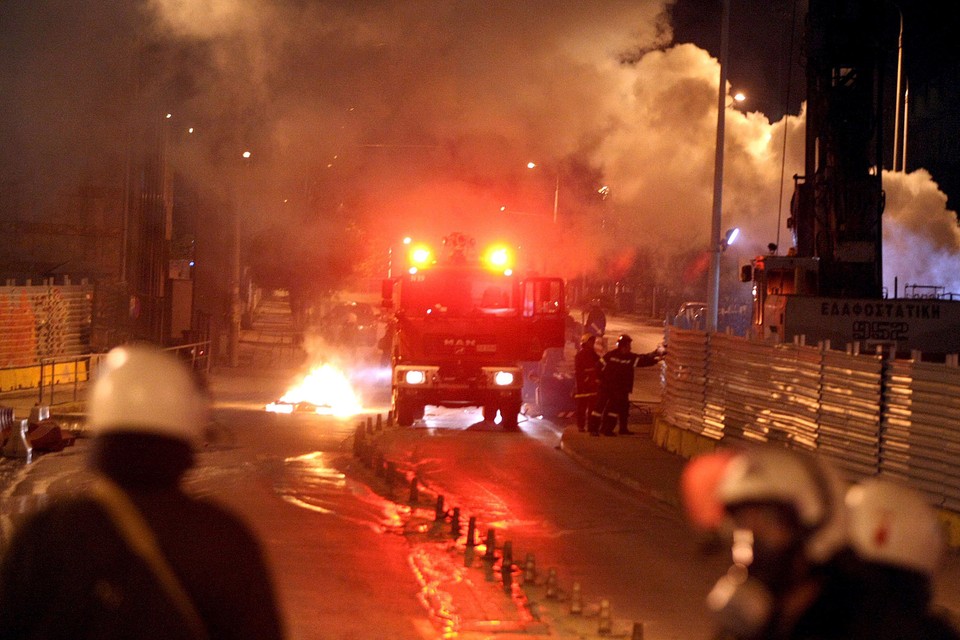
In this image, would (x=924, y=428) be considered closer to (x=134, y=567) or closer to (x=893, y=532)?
(x=893, y=532)

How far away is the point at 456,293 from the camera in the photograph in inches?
711

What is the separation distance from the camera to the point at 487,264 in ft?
59.6

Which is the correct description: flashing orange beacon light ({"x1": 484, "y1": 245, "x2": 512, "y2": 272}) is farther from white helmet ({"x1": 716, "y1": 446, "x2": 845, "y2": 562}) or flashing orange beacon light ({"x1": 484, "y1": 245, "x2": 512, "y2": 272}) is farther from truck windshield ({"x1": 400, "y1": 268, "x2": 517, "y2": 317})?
white helmet ({"x1": 716, "y1": 446, "x2": 845, "y2": 562})

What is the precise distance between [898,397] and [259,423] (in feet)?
34.4

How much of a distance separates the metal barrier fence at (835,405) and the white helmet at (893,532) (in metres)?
7.35

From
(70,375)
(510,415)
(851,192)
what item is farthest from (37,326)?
(851,192)

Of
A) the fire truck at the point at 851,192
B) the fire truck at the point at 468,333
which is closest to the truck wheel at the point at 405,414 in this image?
the fire truck at the point at 468,333

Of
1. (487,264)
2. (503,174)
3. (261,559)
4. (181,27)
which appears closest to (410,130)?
(503,174)

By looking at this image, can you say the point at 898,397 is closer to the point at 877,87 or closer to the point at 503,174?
the point at 877,87

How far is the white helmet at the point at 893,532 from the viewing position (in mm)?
2514

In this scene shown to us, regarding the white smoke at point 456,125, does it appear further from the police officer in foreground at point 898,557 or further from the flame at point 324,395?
the police officer in foreground at point 898,557

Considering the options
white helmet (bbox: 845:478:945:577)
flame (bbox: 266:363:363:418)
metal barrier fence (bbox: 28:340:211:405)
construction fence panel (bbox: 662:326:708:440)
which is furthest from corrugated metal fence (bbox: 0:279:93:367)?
white helmet (bbox: 845:478:945:577)

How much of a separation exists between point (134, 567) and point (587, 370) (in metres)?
15.5

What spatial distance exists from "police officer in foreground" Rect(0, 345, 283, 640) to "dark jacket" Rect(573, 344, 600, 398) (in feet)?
49.5
